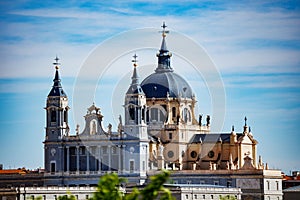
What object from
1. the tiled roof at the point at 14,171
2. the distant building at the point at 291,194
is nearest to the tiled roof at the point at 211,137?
the distant building at the point at 291,194

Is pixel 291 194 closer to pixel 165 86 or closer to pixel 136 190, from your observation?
pixel 165 86

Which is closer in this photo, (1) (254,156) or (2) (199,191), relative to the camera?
(2) (199,191)

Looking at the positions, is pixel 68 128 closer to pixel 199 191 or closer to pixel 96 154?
pixel 96 154

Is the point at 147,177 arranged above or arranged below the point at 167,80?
below

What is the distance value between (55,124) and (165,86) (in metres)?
13.5

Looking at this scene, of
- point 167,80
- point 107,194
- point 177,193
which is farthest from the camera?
point 167,80

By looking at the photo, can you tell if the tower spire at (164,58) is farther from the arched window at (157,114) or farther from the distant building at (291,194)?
the distant building at (291,194)

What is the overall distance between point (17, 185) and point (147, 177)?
15.3m

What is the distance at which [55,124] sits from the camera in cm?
15188

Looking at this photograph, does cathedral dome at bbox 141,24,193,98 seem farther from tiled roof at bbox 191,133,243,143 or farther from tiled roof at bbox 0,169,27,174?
tiled roof at bbox 0,169,27,174

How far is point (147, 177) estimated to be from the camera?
147 metres

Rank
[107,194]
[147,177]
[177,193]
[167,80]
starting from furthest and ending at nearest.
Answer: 1. [167,80]
2. [147,177]
3. [177,193]
4. [107,194]

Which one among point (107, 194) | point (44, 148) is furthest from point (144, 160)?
point (107, 194)

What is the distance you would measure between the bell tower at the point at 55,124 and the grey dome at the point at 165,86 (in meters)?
10.2
